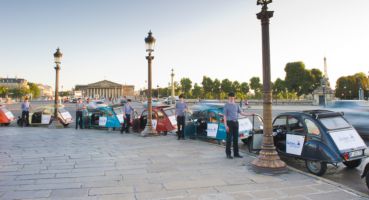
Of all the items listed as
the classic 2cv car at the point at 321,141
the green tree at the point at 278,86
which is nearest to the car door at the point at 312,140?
the classic 2cv car at the point at 321,141

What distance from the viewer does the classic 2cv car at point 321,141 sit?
6684 millimetres

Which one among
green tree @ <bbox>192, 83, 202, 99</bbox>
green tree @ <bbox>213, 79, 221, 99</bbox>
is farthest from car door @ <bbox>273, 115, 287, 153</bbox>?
green tree @ <bbox>192, 83, 202, 99</bbox>

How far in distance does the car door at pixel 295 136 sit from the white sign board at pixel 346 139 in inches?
27.2

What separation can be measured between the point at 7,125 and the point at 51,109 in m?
3.04

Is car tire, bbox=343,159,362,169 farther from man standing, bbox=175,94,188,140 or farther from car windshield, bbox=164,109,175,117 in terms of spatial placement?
car windshield, bbox=164,109,175,117

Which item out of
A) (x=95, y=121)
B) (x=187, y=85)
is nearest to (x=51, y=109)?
(x=95, y=121)

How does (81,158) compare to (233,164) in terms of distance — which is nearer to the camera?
(233,164)

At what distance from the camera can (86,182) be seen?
613 centimetres

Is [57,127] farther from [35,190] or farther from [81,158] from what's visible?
[35,190]

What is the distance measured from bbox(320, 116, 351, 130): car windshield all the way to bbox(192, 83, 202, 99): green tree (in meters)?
96.5

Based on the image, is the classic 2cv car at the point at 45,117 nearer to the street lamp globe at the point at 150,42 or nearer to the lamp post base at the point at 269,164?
the street lamp globe at the point at 150,42

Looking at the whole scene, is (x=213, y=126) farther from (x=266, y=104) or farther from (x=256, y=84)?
(x=256, y=84)

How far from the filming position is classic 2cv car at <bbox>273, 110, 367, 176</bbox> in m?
6.68

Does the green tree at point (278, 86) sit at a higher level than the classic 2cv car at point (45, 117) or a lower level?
higher
